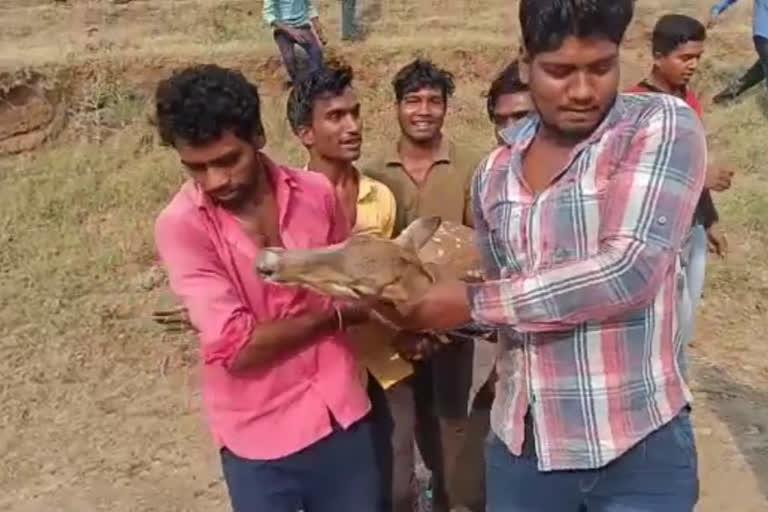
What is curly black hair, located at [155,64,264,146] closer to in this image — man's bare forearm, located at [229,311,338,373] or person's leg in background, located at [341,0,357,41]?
man's bare forearm, located at [229,311,338,373]

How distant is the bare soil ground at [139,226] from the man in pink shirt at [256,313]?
140 cm

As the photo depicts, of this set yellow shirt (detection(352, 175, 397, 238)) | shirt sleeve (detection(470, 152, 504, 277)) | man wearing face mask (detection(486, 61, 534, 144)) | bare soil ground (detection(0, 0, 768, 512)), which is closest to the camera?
shirt sleeve (detection(470, 152, 504, 277))

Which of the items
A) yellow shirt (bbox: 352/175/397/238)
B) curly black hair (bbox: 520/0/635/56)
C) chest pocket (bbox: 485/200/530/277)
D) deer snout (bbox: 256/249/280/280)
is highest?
curly black hair (bbox: 520/0/635/56)

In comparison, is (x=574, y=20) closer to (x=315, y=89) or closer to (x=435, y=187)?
(x=435, y=187)

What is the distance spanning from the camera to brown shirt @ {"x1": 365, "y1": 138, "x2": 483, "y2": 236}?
343 cm

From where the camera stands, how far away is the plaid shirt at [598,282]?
1.91 m

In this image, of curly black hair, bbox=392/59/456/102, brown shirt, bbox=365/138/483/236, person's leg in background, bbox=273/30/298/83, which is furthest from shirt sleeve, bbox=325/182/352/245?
person's leg in background, bbox=273/30/298/83

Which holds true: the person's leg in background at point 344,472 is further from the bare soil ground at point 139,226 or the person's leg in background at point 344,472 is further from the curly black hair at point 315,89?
the bare soil ground at point 139,226

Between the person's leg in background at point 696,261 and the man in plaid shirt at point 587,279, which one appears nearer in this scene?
the man in plaid shirt at point 587,279

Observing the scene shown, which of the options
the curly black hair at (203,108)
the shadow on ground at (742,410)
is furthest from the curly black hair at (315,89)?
the shadow on ground at (742,410)

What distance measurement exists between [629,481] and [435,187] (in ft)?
5.08

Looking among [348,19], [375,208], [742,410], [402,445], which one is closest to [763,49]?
[348,19]

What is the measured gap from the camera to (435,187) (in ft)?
11.4

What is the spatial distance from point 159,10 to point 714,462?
8554 millimetres
